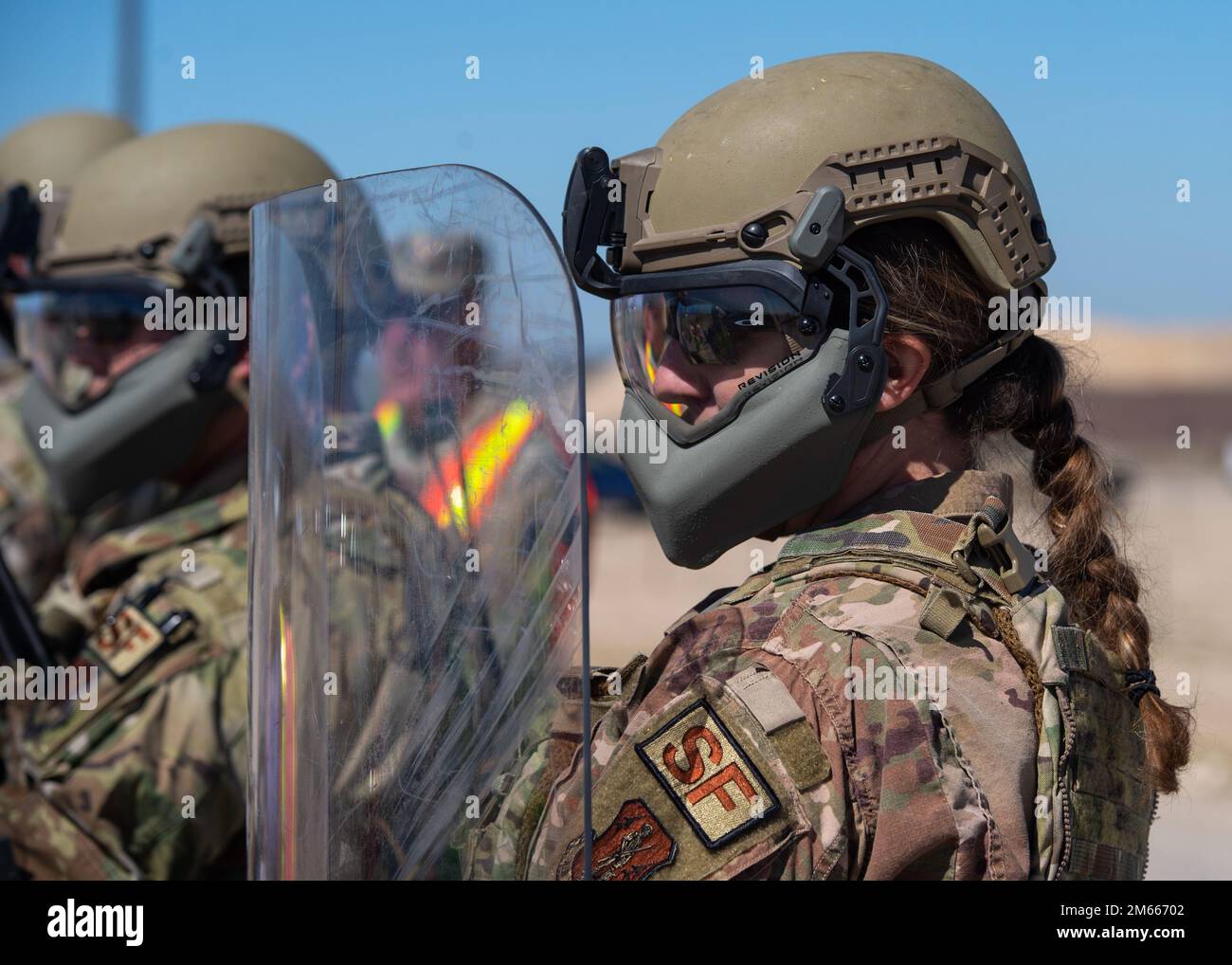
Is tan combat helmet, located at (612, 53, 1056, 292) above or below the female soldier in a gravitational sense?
above

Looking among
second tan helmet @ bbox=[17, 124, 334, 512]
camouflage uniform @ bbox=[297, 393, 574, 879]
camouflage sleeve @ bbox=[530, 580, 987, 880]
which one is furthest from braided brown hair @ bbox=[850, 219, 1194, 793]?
second tan helmet @ bbox=[17, 124, 334, 512]

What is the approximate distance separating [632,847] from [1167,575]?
10.1 metres

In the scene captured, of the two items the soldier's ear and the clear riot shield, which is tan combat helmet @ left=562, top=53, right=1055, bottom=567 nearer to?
the soldier's ear

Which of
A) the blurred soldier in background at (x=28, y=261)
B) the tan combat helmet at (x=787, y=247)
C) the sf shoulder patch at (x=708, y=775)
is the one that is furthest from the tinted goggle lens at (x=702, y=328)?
the blurred soldier in background at (x=28, y=261)

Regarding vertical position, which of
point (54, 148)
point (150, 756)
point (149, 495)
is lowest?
point (150, 756)

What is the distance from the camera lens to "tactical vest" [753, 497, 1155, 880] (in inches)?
68.3

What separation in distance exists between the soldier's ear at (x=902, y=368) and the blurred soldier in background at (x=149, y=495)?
5.83ft

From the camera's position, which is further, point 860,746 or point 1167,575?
point 1167,575

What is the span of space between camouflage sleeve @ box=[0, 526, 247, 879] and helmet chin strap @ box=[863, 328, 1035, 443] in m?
1.69

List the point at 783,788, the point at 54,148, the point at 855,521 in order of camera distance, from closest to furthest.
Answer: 1. the point at 783,788
2. the point at 855,521
3. the point at 54,148

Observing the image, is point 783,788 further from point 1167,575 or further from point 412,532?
point 1167,575

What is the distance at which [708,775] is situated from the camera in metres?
1.64

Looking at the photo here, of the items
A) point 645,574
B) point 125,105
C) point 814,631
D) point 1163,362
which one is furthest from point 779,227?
point 1163,362

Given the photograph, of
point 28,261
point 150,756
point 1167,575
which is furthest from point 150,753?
point 1167,575
